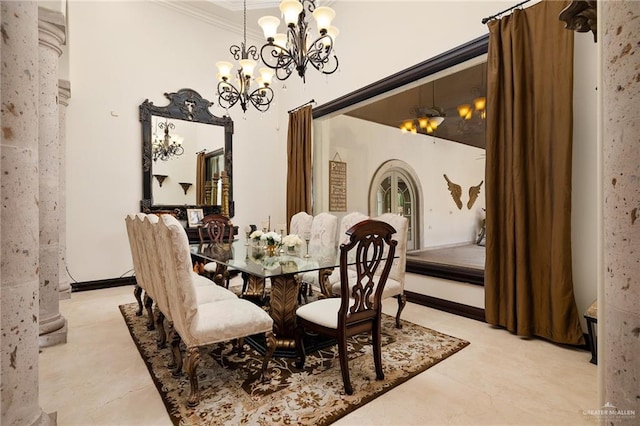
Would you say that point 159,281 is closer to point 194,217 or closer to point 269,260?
point 269,260

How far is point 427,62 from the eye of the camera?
3600 millimetres

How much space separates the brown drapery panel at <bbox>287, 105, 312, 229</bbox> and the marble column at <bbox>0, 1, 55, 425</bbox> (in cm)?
433

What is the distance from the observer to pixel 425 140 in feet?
14.7

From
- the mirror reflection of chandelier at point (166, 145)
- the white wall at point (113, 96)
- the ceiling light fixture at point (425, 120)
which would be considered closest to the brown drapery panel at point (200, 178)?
the mirror reflection of chandelier at point (166, 145)

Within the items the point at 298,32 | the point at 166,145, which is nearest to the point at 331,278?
the point at 298,32

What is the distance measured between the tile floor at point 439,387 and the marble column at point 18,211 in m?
0.69

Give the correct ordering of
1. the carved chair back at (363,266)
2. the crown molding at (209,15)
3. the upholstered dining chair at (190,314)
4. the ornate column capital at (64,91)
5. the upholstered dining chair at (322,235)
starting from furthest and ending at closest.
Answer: the crown molding at (209,15)
the ornate column capital at (64,91)
the upholstered dining chair at (322,235)
the carved chair back at (363,266)
the upholstered dining chair at (190,314)

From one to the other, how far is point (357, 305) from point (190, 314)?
952mm

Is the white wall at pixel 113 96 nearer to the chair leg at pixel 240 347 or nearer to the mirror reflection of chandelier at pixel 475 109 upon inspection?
the chair leg at pixel 240 347

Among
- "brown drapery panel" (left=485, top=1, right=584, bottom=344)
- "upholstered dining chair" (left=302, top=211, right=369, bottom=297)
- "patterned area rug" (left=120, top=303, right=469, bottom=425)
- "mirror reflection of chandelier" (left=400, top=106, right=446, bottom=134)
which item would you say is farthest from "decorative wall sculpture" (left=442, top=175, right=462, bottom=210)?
"patterned area rug" (left=120, top=303, right=469, bottom=425)

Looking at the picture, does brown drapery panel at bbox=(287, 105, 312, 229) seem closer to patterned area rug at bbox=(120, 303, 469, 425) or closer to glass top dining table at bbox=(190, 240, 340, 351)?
glass top dining table at bbox=(190, 240, 340, 351)

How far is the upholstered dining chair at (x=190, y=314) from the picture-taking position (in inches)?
64.8

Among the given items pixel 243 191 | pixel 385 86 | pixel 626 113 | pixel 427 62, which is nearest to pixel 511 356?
pixel 626 113

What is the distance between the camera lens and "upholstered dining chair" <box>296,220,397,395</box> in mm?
1834
